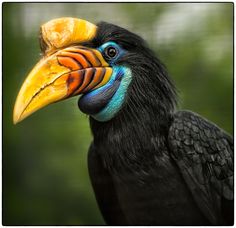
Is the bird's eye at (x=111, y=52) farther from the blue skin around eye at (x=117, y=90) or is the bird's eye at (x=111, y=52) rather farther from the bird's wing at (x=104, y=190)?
the bird's wing at (x=104, y=190)

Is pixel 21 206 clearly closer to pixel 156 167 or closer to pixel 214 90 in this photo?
pixel 156 167

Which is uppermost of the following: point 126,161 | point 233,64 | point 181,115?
point 233,64

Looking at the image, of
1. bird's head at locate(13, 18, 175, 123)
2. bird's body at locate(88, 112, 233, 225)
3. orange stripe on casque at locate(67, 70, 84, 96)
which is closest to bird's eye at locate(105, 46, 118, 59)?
bird's head at locate(13, 18, 175, 123)

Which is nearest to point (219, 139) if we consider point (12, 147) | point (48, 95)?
point (48, 95)

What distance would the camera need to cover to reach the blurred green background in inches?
64.9

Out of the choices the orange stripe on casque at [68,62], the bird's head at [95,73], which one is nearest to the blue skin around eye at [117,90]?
the bird's head at [95,73]

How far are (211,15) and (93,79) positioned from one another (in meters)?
0.49

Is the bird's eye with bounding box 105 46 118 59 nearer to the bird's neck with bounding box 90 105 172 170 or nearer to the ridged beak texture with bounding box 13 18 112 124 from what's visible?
the ridged beak texture with bounding box 13 18 112 124

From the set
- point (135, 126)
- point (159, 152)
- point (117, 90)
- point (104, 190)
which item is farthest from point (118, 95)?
point (104, 190)

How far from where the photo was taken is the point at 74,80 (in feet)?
4.98

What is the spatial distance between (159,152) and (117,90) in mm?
250

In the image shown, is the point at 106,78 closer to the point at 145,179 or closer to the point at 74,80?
the point at 74,80

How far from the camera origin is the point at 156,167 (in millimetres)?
1578

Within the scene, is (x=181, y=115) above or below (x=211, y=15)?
below
